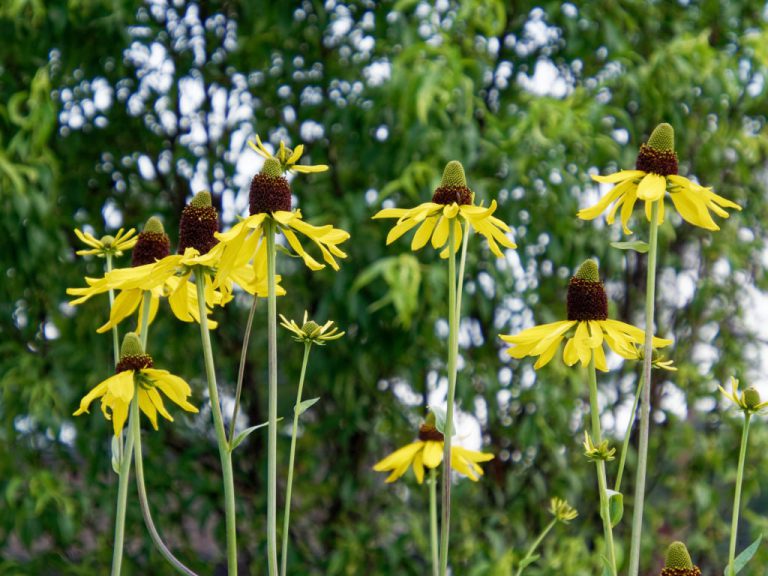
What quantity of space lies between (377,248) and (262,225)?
136 centimetres

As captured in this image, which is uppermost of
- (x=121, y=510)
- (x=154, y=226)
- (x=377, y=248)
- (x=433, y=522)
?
(x=154, y=226)

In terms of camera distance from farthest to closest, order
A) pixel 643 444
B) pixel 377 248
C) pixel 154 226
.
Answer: pixel 377 248 < pixel 154 226 < pixel 643 444

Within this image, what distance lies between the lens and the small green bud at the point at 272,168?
69cm

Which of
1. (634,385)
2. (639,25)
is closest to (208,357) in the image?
(634,385)

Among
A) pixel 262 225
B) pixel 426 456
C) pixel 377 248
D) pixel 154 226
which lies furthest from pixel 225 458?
pixel 377 248

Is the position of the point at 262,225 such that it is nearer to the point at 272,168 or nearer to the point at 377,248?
the point at 272,168

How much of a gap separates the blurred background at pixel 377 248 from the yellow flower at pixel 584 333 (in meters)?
1.10

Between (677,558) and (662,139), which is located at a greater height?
(662,139)

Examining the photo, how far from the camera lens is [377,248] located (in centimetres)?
205

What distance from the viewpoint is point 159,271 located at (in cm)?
68

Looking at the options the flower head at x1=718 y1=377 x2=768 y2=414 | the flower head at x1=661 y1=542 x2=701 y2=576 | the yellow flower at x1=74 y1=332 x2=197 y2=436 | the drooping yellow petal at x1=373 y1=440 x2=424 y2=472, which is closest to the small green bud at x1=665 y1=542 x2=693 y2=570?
the flower head at x1=661 y1=542 x2=701 y2=576

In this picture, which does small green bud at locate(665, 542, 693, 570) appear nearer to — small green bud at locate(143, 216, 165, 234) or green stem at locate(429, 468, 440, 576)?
green stem at locate(429, 468, 440, 576)

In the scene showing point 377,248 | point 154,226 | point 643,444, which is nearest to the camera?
point 643,444

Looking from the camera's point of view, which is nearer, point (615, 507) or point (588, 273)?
point (615, 507)
